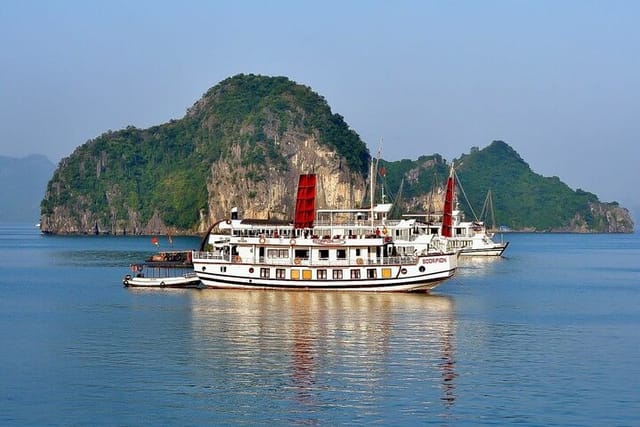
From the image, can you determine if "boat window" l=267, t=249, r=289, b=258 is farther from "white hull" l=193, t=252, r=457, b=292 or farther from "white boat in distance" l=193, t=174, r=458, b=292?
"white hull" l=193, t=252, r=457, b=292

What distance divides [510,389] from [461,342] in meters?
13.2

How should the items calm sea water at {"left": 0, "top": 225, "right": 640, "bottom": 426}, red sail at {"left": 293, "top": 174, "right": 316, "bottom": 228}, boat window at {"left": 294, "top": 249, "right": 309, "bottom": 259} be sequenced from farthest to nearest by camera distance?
red sail at {"left": 293, "top": 174, "right": 316, "bottom": 228}
boat window at {"left": 294, "top": 249, "right": 309, "bottom": 259}
calm sea water at {"left": 0, "top": 225, "right": 640, "bottom": 426}

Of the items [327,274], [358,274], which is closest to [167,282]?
[327,274]

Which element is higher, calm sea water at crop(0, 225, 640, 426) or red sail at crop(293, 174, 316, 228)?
red sail at crop(293, 174, 316, 228)

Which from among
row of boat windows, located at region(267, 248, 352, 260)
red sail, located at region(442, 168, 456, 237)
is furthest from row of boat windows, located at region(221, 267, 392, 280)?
red sail, located at region(442, 168, 456, 237)

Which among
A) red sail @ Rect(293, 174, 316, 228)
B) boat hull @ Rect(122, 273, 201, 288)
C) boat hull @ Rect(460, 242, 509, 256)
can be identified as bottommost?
boat hull @ Rect(122, 273, 201, 288)

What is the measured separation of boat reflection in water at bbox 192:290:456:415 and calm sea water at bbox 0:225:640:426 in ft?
0.41

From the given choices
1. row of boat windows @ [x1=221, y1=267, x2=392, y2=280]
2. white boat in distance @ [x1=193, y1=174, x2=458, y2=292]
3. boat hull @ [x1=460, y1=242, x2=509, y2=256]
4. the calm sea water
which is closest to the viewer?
the calm sea water

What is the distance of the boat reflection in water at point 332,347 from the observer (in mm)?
45844

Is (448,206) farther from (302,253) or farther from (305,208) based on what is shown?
(302,253)

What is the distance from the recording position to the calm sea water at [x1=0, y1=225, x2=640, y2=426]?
4259 cm

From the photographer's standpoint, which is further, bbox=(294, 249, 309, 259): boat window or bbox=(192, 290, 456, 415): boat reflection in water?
bbox=(294, 249, 309, 259): boat window

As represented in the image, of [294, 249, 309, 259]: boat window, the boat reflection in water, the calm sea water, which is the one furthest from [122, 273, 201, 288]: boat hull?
[294, 249, 309, 259]: boat window

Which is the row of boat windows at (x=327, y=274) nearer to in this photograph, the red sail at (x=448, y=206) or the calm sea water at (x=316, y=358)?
the calm sea water at (x=316, y=358)
